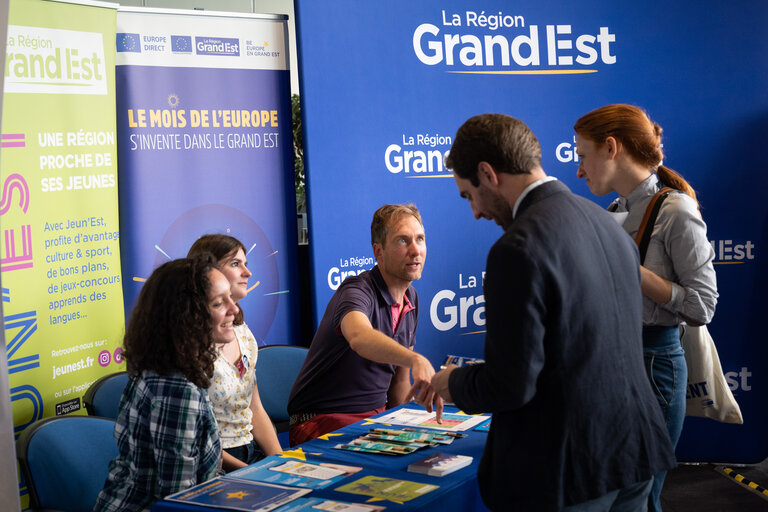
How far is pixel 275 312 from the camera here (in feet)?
14.9

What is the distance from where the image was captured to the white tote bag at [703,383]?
2629 millimetres

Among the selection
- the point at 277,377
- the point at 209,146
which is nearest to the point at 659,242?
the point at 277,377

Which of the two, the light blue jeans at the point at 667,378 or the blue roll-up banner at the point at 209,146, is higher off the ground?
the blue roll-up banner at the point at 209,146

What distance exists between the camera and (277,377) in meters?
3.74

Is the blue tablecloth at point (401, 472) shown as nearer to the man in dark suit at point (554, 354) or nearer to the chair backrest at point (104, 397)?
the man in dark suit at point (554, 354)

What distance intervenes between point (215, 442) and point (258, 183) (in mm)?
2543

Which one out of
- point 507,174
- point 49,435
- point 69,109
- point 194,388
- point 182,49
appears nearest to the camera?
point 507,174

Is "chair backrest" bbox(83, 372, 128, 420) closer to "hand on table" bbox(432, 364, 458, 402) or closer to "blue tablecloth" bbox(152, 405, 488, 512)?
"blue tablecloth" bbox(152, 405, 488, 512)

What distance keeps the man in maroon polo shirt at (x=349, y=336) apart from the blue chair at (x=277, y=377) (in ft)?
2.58

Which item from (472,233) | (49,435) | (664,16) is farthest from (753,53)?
(49,435)

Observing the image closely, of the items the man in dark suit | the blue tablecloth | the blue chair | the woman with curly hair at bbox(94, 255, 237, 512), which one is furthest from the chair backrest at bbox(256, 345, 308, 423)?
the man in dark suit

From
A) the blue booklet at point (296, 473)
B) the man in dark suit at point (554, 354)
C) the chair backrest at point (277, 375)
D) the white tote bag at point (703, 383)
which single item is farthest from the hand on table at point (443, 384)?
A: the chair backrest at point (277, 375)

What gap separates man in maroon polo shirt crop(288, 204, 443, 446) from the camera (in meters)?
2.80

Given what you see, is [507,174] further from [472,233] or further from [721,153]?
[721,153]
